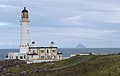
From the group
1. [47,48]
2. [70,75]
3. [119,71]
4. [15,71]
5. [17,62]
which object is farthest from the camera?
[47,48]

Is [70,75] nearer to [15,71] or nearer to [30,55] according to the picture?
[15,71]

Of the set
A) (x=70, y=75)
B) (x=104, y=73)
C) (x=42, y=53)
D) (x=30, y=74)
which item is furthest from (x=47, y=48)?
(x=104, y=73)

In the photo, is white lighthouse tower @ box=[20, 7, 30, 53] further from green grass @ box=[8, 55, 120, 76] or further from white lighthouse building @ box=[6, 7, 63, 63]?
green grass @ box=[8, 55, 120, 76]

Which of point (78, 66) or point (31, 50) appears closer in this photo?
point (78, 66)

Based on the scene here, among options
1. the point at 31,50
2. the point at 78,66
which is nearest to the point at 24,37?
the point at 31,50

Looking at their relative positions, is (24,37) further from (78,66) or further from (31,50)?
(78,66)

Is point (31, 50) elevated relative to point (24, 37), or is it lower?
lower

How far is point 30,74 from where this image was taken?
56.4 metres

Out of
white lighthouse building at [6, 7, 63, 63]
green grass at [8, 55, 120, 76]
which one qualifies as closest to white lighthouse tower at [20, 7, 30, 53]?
white lighthouse building at [6, 7, 63, 63]

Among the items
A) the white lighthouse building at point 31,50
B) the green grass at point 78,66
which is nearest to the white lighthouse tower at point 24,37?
the white lighthouse building at point 31,50

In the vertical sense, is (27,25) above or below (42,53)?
above

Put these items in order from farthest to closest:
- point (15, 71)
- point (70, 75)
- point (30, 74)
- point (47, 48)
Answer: point (47, 48) → point (15, 71) → point (30, 74) → point (70, 75)

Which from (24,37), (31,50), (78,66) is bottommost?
(78,66)

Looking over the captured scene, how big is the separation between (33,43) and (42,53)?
159 inches
